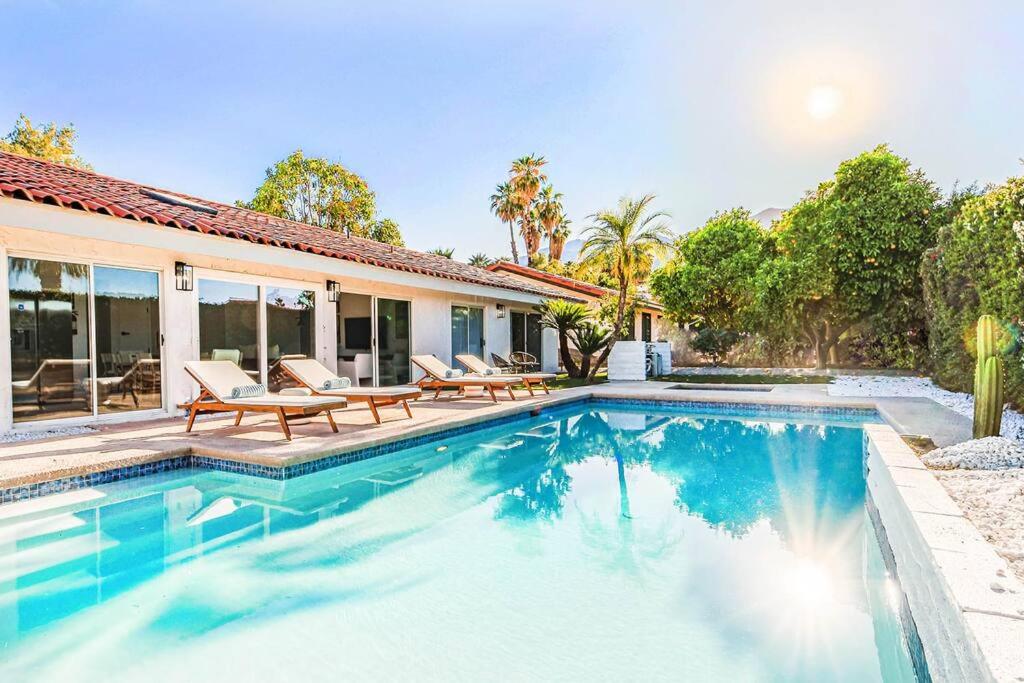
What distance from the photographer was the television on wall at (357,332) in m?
12.1

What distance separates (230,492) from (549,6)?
435 inches

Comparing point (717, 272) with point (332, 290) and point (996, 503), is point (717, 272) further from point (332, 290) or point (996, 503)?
point (996, 503)

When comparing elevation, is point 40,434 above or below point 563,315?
below

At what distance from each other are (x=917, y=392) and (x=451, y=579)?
11630 millimetres

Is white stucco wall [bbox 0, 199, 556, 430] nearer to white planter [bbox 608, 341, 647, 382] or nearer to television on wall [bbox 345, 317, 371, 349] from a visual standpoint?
television on wall [bbox 345, 317, 371, 349]

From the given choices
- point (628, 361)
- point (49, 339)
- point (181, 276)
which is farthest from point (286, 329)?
point (628, 361)

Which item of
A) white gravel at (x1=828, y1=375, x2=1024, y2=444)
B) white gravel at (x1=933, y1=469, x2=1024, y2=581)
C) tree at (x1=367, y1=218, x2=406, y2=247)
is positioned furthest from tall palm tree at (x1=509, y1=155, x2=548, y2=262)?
white gravel at (x1=933, y1=469, x2=1024, y2=581)

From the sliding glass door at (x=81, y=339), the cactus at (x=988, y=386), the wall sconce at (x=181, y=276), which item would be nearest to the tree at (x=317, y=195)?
the wall sconce at (x=181, y=276)

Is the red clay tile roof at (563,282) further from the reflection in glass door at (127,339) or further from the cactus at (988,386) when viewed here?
the reflection in glass door at (127,339)

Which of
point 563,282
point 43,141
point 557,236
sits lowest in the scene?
point 563,282

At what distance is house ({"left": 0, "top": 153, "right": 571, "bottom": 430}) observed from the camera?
7066mm

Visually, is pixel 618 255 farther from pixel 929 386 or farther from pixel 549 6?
pixel 929 386

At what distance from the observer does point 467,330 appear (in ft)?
51.0

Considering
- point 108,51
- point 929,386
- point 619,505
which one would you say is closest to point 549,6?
point 619,505
